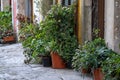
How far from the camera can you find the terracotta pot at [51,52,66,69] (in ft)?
29.5

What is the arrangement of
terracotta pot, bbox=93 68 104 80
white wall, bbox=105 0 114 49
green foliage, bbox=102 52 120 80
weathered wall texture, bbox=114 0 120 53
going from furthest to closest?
white wall, bbox=105 0 114 49 < weathered wall texture, bbox=114 0 120 53 < terracotta pot, bbox=93 68 104 80 < green foliage, bbox=102 52 120 80

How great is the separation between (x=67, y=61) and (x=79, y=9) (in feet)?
4.55

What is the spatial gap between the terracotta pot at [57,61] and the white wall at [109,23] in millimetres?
1563

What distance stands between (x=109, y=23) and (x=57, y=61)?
193 centimetres

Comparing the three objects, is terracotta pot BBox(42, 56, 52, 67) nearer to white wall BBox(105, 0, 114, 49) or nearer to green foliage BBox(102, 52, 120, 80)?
white wall BBox(105, 0, 114, 49)

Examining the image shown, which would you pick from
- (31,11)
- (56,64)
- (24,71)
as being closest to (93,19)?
(56,64)

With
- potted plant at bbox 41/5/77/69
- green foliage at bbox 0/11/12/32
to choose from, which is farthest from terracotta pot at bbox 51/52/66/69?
green foliage at bbox 0/11/12/32

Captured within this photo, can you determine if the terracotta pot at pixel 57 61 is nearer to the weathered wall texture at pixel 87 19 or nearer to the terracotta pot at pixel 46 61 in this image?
the terracotta pot at pixel 46 61

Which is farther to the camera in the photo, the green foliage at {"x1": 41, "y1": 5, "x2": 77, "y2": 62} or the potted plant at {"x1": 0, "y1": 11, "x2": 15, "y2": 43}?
the potted plant at {"x1": 0, "y1": 11, "x2": 15, "y2": 43}

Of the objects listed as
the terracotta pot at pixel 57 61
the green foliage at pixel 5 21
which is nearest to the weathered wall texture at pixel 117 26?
the terracotta pot at pixel 57 61

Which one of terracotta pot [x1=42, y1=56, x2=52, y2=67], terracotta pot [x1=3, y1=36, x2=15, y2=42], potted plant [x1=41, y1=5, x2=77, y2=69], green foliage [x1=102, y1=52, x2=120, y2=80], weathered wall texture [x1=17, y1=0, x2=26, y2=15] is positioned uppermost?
weathered wall texture [x1=17, y1=0, x2=26, y2=15]

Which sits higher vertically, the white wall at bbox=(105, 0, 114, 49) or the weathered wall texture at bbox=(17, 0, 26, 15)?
the weathered wall texture at bbox=(17, 0, 26, 15)

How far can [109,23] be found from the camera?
7680 millimetres

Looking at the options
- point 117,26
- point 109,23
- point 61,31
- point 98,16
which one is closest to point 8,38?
point 61,31
